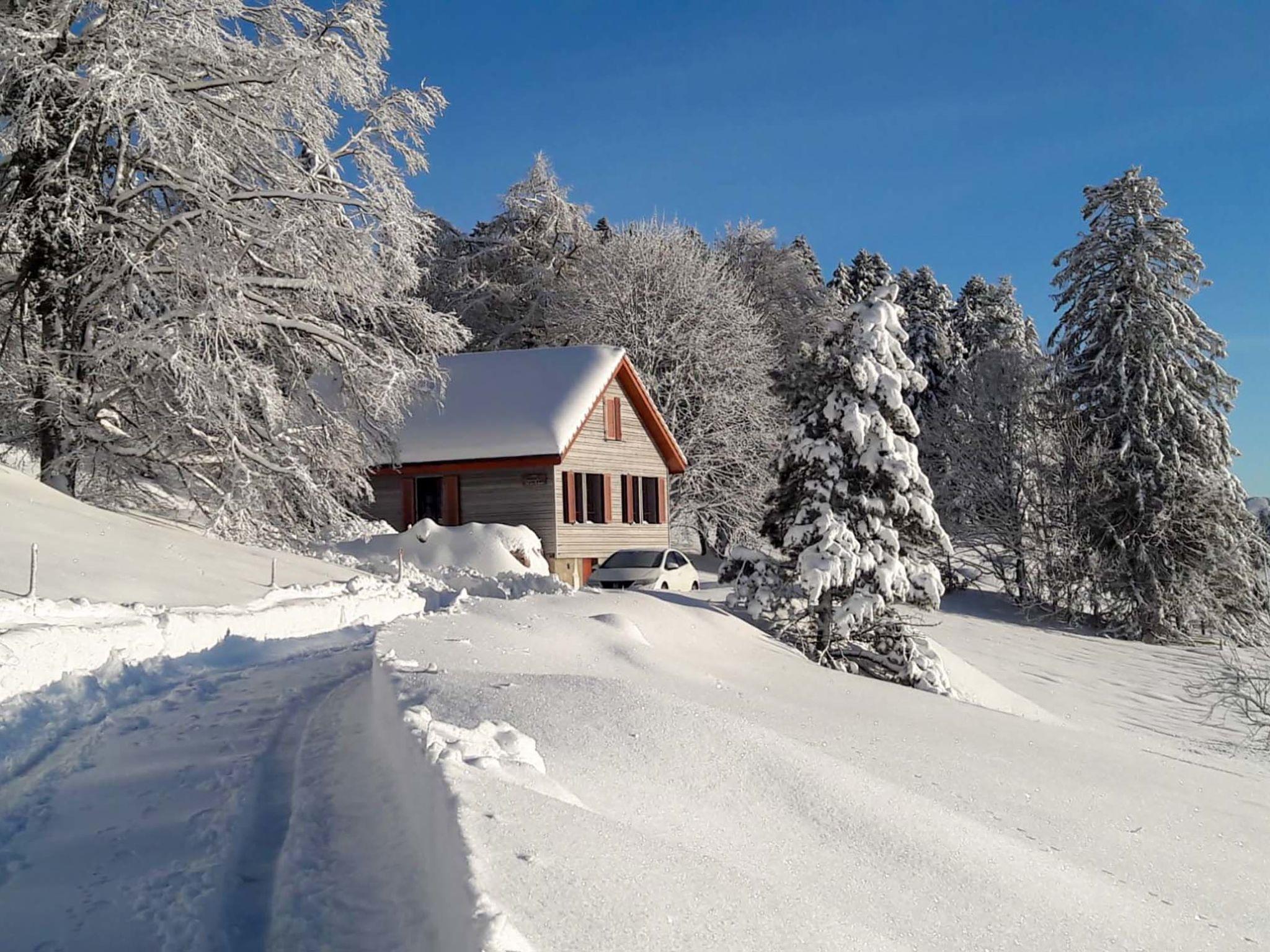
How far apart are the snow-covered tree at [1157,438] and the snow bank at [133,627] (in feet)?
81.0

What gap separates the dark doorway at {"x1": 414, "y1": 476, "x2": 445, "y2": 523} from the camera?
32.3 m

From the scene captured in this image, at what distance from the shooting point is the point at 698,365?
41156 millimetres

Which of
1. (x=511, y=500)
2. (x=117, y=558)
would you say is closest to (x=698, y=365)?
(x=511, y=500)

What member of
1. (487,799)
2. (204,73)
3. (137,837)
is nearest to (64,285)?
A: (204,73)

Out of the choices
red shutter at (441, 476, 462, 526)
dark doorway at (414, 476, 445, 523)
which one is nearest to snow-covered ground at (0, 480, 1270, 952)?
red shutter at (441, 476, 462, 526)

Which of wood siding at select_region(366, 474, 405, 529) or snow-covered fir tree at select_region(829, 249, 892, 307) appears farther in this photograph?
snow-covered fir tree at select_region(829, 249, 892, 307)

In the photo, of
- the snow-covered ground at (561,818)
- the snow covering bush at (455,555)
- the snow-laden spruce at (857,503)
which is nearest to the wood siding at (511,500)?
the snow covering bush at (455,555)

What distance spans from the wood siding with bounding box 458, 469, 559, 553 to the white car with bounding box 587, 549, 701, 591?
4.03m

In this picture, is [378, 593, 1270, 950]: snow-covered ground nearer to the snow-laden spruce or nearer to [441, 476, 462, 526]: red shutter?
the snow-laden spruce

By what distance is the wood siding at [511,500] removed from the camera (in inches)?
1238

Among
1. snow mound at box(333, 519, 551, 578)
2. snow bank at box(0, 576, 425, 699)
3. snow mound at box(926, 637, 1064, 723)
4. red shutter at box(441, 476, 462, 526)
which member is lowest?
snow mound at box(926, 637, 1064, 723)

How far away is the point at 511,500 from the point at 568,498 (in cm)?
176

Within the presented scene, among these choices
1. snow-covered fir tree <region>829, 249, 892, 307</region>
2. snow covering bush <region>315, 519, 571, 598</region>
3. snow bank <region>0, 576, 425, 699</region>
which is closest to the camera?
snow bank <region>0, 576, 425, 699</region>

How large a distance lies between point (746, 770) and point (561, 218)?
44.8 meters
